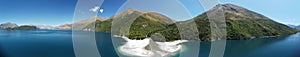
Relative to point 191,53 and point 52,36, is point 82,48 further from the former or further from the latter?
point 191,53

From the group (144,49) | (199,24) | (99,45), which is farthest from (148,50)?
(99,45)

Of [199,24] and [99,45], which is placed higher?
[199,24]

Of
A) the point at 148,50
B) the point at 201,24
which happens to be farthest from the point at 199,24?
the point at 148,50

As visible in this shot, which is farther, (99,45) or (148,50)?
(99,45)

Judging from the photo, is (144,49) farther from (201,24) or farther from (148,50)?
(201,24)

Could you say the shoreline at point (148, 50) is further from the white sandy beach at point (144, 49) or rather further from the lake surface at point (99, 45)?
the lake surface at point (99, 45)

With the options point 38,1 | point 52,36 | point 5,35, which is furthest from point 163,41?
point 5,35
